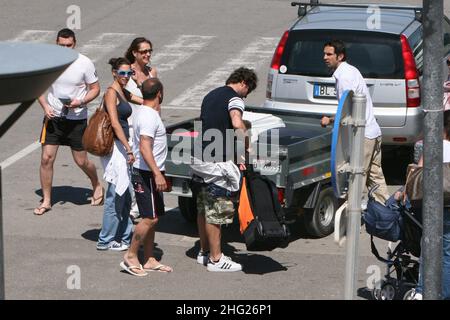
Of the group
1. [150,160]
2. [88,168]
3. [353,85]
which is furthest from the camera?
[88,168]

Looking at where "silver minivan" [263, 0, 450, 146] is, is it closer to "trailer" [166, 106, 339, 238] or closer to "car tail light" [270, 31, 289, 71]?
"car tail light" [270, 31, 289, 71]

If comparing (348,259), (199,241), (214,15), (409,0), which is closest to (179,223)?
(199,241)

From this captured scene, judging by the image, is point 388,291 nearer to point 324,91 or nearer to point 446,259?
point 446,259

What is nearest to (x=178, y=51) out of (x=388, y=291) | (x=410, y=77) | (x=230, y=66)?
(x=230, y=66)

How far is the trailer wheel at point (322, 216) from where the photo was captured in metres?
10.8

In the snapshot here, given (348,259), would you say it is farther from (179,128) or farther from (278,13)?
(278,13)

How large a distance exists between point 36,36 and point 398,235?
41.6 ft

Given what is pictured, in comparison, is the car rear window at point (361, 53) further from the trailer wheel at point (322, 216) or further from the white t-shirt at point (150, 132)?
the white t-shirt at point (150, 132)

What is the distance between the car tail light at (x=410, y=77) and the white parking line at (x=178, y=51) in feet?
21.1

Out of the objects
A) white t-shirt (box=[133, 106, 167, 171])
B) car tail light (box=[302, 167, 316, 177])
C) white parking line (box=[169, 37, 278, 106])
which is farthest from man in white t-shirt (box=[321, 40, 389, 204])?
white parking line (box=[169, 37, 278, 106])

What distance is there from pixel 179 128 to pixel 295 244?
1688 mm

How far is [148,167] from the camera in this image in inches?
376

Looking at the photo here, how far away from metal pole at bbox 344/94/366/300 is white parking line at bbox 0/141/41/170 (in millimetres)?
7236

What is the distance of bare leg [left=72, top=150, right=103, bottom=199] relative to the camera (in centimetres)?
1192
